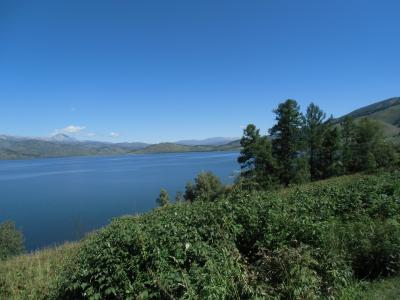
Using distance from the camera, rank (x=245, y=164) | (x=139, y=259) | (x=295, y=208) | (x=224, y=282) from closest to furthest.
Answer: (x=224, y=282) → (x=139, y=259) → (x=295, y=208) → (x=245, y=164)

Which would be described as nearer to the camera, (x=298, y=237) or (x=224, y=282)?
(x=224, y=282)

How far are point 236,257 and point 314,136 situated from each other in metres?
34.7

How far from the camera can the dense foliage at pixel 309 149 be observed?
34094mm

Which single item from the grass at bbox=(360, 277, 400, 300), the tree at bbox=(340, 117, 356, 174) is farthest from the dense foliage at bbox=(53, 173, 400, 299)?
the tree at bbox=(340, 117, 356, 174)

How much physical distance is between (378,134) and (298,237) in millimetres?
40876

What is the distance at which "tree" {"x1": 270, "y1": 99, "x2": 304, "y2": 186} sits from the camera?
3412 cm

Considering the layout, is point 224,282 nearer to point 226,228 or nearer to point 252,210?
point 226,228

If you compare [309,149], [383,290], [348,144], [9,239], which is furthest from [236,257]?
[348,144]

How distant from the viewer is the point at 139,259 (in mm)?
4555

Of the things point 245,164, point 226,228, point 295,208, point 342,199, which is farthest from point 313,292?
point 245,164

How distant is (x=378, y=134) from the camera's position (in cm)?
4062

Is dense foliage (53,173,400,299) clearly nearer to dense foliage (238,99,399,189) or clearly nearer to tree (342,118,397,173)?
dense foliage (238,99,399,189)

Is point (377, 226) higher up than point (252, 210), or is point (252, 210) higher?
point (252, 210)

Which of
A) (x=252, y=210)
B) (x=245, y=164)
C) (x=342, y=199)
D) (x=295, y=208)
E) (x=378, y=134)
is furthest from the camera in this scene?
(x=378, y=134)
